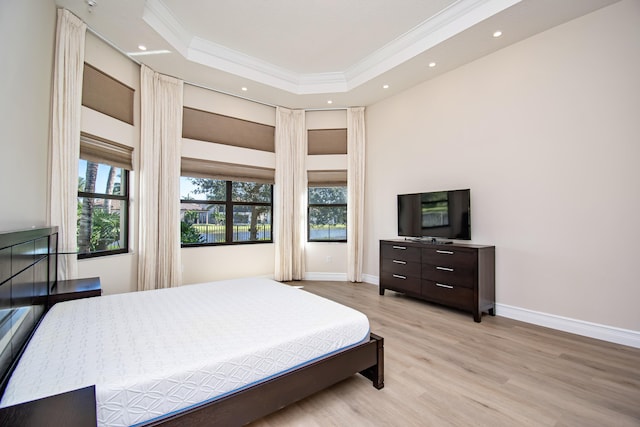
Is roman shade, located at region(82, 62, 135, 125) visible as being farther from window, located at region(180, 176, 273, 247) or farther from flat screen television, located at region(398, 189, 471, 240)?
flat screen television, located at region(398, 189, 471, 240)

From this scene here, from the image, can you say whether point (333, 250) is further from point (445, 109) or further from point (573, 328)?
point (573, 328)

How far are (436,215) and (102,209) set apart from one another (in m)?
4.20

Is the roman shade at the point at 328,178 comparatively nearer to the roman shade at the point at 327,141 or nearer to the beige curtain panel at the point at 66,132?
the roman shade at the point at 327,141

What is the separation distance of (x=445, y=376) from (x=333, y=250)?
11.0 ft

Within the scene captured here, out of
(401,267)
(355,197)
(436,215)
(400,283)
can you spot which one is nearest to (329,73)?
(355,197)

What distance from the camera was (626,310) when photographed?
2.52 meters

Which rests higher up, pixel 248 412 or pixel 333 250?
pixel 333 250

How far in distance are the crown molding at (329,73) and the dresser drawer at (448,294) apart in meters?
2.85

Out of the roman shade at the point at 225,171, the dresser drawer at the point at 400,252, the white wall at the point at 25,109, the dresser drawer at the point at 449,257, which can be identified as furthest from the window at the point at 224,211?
the dresser drawer at the point at 449,257

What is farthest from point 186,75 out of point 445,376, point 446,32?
point 445,376

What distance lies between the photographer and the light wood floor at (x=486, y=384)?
1.62 meters

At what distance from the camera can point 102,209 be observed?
3.43 m

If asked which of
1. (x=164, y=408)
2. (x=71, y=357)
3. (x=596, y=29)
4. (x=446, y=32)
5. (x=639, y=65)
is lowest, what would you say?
(x=164, y=408)

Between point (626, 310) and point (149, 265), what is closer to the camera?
point (626, 310)
